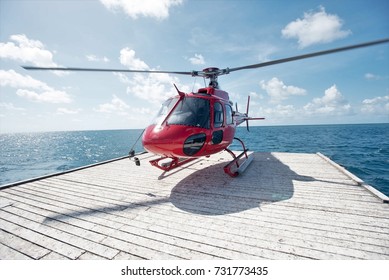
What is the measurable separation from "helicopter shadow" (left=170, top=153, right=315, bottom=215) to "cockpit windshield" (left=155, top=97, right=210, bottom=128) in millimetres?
2137

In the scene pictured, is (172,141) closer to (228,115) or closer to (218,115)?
(218,115)

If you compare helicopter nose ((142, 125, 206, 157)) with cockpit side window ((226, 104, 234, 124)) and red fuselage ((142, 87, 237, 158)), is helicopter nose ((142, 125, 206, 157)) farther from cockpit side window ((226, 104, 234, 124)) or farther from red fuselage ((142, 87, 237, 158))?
cockpit side window ((226, 104, 234, 124))

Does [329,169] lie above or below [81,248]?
above

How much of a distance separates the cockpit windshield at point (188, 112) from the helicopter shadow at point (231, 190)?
7.01 feet

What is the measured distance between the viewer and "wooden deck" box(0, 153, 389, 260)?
321 cm

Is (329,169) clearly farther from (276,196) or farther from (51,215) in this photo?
(51,215)

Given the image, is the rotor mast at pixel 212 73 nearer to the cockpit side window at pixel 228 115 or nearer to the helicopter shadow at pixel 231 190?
the cockpit side window at pixel 228 115

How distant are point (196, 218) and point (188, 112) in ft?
10.8

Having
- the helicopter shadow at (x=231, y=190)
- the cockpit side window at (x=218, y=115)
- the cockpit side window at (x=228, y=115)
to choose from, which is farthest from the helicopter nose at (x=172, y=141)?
the cockpit side window at (x=228, y=115)

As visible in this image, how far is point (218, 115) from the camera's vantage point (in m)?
6.88

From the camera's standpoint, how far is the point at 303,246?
127 inches

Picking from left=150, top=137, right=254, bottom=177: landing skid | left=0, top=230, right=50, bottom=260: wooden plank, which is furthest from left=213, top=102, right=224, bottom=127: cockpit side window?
left=0, top=230, right=50, bottom=260: wooden plank
